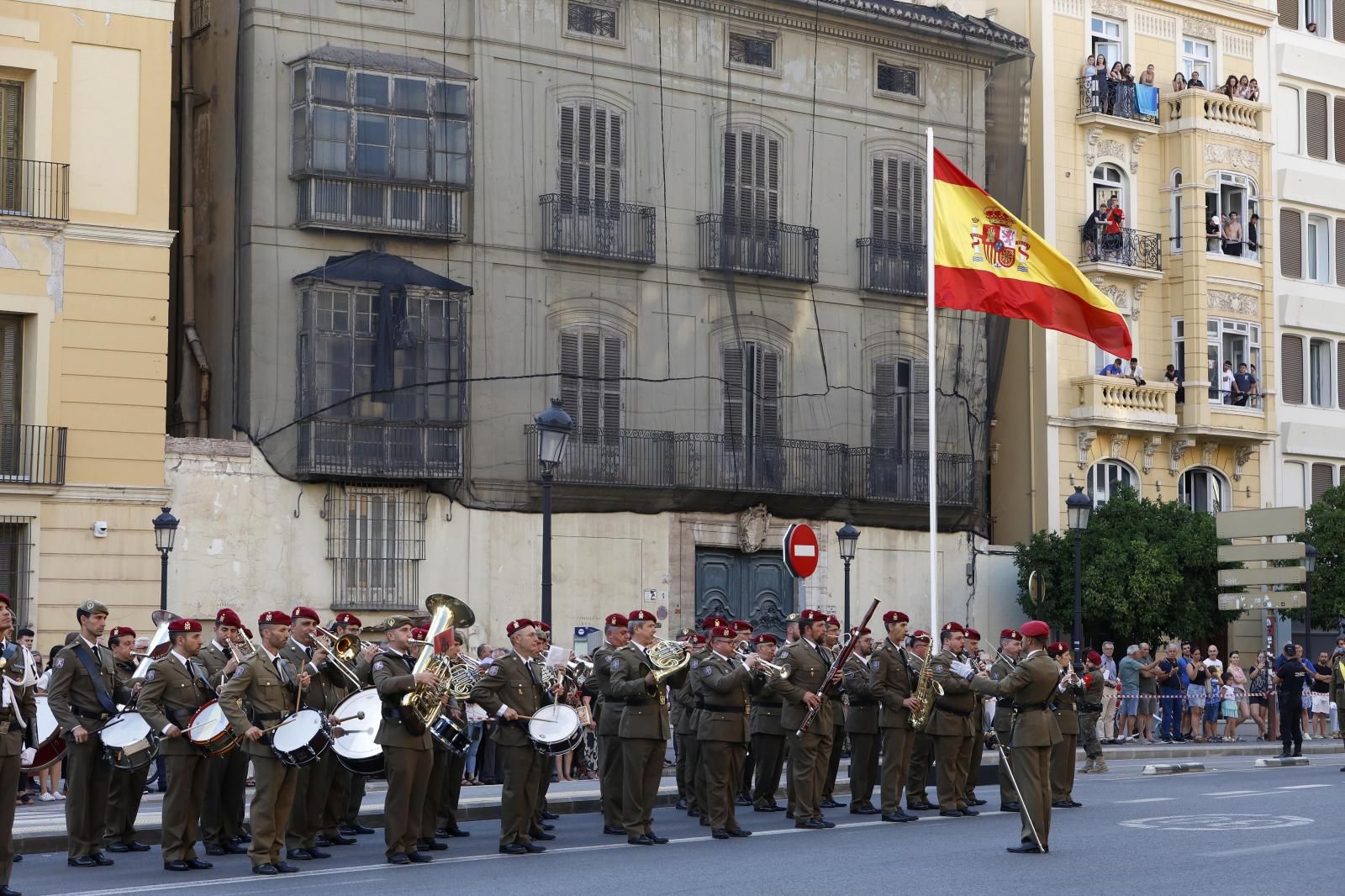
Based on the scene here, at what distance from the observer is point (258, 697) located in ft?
52.3

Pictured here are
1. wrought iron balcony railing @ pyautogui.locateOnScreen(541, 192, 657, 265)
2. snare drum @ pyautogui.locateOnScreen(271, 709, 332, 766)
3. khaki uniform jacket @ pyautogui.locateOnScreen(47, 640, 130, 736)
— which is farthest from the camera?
wrought iron balcony railing @ pyautogui.locateOnScreen(541, 192, 657, 265)

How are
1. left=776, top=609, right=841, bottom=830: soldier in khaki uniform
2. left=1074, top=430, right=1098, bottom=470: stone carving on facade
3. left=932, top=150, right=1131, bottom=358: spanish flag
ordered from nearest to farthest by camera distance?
left=776, top=609, right=841, bottom=830: soldier in khaki uniform < left=932, top=150, right=1131, bottom=358: spanish flag < left=1074, top=430, right=1098, bottom=470: stone carving on facade

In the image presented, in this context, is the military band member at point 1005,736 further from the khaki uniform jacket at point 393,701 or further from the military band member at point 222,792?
the military band member at point 222,792

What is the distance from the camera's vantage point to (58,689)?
649 inches

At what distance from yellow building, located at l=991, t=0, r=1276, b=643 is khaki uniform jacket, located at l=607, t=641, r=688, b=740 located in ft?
81.0

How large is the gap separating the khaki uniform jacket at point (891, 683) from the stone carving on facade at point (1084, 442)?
22070 millimetres

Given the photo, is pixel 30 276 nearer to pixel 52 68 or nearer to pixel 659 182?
pixel 52 68

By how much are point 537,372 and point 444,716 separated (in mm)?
17402

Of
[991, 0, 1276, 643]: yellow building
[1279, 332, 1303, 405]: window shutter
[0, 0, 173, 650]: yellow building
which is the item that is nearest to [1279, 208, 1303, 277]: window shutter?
[991, 0, 1276, 643]: yellow building

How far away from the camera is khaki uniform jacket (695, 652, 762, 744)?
60.0ft

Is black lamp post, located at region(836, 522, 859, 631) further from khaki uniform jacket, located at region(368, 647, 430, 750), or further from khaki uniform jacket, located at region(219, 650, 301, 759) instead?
khaki uniform jacket, located at region(219, 650, 301, 759)

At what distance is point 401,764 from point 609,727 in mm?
2655

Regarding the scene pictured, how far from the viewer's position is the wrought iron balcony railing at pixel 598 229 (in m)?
34.0

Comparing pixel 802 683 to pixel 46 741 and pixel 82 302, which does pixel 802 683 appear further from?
pixel 82 302
